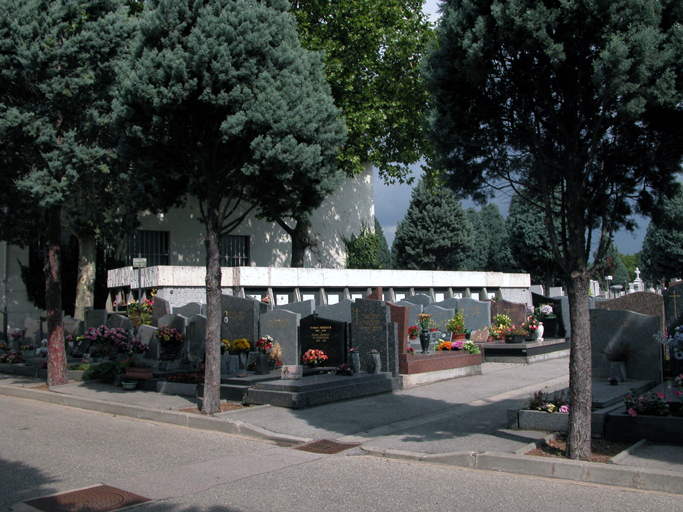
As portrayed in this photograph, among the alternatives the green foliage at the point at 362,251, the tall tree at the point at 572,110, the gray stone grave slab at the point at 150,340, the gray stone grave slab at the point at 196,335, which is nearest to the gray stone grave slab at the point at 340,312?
the gray stone grave slab at the point at 196,335

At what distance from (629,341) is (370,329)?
5050 mm

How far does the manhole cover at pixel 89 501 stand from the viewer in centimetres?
553

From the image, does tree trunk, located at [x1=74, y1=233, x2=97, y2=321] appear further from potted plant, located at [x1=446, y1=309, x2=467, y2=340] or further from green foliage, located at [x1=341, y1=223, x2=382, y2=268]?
potted plant, located at [x1=446, y1=309, x2=467, y2=340]

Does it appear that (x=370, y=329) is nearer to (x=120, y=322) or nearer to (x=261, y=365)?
(x=261, y=365)

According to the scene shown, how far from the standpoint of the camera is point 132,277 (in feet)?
69.9

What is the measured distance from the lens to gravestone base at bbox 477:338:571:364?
17.2m

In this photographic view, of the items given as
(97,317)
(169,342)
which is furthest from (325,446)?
(97,317)

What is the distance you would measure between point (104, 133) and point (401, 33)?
17.0m

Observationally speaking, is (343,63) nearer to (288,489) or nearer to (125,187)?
(125,187)

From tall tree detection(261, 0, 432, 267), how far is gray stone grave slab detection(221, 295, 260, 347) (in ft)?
35.4

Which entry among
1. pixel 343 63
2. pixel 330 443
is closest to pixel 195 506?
pixel 330 443

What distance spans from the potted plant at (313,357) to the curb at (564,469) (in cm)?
562

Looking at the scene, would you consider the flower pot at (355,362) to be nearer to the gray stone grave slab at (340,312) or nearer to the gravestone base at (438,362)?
the gravestone base at (438,362)

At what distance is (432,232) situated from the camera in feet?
150
